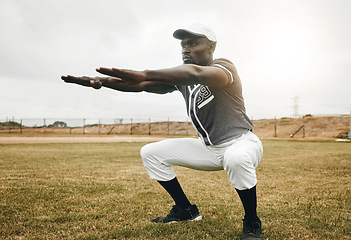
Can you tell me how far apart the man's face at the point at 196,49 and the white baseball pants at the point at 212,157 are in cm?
98

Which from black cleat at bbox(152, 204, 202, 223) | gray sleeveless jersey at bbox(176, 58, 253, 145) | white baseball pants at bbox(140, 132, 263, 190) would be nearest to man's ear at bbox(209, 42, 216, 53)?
gray sleeveless jersey at bbox(176, 58, 253, 145)

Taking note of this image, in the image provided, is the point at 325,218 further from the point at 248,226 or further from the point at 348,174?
the point at 348,174

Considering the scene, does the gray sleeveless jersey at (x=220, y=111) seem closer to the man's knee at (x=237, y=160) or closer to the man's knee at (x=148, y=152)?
the man's knee at (x=237, y=160)

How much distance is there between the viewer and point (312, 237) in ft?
9.67

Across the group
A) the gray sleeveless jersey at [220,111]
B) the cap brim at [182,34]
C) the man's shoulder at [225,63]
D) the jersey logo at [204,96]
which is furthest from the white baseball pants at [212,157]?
the cap brim at [182,34]

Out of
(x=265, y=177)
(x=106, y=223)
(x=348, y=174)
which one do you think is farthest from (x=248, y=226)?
(x=348, y=174)

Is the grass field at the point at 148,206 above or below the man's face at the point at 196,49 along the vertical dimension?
below

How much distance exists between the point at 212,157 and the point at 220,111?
606mm

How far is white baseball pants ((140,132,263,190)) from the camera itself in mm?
2678

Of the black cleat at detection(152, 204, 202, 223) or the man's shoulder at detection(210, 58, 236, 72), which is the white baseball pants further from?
the man's shoulder at detection(210, 58, 236, 72)

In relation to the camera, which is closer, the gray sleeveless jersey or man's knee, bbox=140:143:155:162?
the gray sleeveless jersey

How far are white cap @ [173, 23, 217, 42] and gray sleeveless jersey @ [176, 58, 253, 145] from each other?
534mm

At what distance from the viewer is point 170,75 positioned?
6.85 ft

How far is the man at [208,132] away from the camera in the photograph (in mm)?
2656
